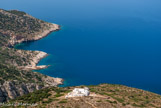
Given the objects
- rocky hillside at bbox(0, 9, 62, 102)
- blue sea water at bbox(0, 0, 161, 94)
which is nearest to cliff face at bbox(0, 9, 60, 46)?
rocky hillside at bbox(0, 9, 62, 102)

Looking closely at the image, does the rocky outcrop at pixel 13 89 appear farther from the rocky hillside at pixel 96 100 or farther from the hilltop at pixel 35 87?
the rocky hillside at pixel 96 100

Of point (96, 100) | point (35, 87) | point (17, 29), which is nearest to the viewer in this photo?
point (96, 100)

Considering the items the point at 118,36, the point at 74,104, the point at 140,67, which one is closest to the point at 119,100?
the point at 74,104

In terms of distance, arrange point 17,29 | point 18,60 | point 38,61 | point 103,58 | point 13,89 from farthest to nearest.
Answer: point 17,29 < point 103,58 < point 38,61 < point 18,60 < point 13,89

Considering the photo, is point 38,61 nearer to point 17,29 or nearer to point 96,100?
point 17,29

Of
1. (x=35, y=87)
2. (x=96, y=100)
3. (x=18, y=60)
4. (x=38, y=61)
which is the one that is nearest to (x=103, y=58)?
(x=38, y=61)

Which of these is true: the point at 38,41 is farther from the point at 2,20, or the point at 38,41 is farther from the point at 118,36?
the point at 118,36

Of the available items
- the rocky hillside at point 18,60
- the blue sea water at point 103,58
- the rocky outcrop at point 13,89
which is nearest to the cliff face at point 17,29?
the rocky hillside at point 18,60

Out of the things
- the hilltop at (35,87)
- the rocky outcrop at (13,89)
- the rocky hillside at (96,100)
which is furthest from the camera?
the rocky outcrop at (13,89)

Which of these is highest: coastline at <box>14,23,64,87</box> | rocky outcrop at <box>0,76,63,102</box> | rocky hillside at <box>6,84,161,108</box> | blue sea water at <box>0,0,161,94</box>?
blue sea water at <box>0,0,161,94</box>

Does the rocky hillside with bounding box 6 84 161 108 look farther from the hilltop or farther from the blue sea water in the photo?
the blue sea water
